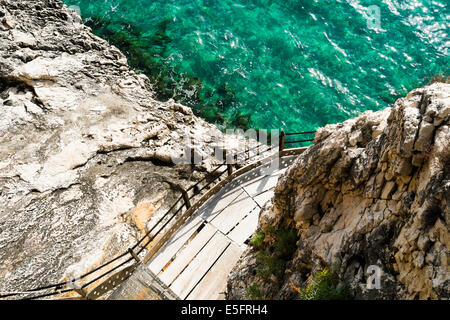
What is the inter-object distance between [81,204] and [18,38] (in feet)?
48.1

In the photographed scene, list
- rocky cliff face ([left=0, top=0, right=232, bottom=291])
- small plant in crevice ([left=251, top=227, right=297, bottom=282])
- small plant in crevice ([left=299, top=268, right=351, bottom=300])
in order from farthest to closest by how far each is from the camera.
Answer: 1. rocky cliff face ([left=0, top=0, right=232, bottom=291])
2. small plant in crevice ([left=251, top=227, right=297, bottom=282])
3. small plant in crevice ([left=299, top=268, right=351, bottom=300])

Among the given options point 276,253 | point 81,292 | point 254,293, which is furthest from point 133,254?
point 276,253

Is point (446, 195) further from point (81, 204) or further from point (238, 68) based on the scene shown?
point (238, 68)

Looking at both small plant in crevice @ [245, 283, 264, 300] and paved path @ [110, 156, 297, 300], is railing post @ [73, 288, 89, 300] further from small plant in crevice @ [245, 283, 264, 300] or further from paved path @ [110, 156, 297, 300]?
small plant in crevice @ [245, 283, 264, 300]

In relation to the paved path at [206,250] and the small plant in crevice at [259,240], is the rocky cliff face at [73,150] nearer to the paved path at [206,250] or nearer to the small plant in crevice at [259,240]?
the paved path at [206,250]

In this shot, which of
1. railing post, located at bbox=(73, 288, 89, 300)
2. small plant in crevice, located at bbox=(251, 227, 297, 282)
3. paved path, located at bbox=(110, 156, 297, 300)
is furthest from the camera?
paved path, located at bbox=(110, 156, 297, 300)

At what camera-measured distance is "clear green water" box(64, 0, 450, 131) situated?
2508 cm

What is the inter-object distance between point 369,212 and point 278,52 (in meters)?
23.6

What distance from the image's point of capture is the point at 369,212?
24.3 ft

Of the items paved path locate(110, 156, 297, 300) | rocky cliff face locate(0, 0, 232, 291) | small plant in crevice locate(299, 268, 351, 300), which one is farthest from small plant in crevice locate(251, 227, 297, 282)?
rocky cliff face locate(0, 0, 232, 291)

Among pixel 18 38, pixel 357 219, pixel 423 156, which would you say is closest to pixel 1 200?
pixel 18 38

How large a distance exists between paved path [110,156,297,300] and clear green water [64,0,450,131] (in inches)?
409

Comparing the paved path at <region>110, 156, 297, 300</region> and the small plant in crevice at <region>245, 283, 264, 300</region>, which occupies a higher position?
the small plant in crevice at <region>245, 283, 264, 300</region>

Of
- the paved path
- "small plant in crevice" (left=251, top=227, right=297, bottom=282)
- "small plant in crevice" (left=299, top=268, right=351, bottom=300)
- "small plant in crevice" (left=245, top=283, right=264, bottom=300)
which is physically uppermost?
"small plant in crevice" (left=299, top=268, right=351, bottom=300)
